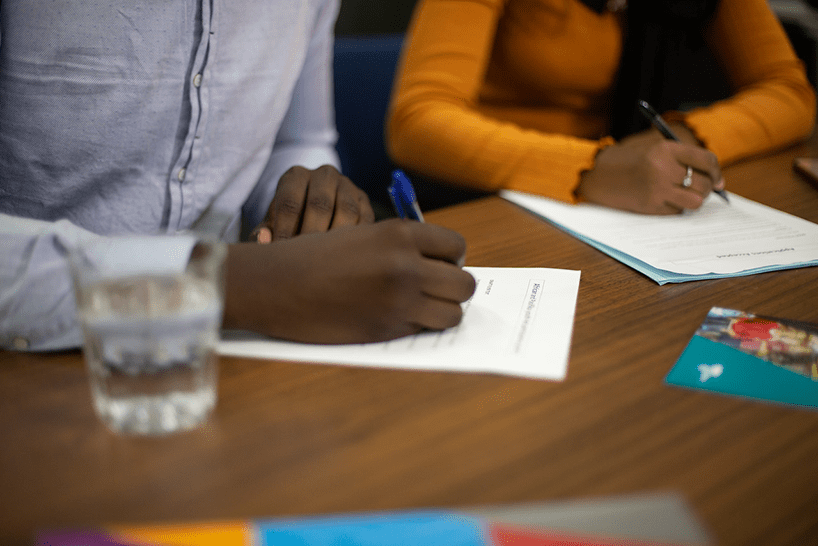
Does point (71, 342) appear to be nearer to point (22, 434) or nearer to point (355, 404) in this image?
point (22, 434)

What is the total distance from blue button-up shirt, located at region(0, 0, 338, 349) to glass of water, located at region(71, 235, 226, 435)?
129mm

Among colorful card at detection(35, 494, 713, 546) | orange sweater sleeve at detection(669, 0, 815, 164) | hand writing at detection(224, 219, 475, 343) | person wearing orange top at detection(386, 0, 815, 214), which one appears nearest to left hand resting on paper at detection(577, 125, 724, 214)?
person wearing orange top at detection(386, 0, 815, 214)

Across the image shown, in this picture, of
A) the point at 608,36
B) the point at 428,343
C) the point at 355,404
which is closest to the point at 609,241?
the point at 428,343

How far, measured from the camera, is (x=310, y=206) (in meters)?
0.70

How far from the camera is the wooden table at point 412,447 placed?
1.13 feet

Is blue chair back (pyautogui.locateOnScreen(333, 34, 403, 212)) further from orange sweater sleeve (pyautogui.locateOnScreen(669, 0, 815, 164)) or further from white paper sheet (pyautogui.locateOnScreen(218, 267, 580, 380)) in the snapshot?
white paper sheet (pyautogui.locateOnScreen(218, 267, 580, 380))

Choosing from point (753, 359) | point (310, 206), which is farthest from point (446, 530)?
point (310, 206)

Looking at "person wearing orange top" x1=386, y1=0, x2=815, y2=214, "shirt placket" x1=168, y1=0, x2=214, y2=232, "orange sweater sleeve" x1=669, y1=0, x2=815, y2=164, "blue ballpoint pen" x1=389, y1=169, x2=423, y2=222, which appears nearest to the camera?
"blue ballpoint pen" x1=389, y1=169, x2=423, y2=222

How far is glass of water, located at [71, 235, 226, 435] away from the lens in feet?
1.30

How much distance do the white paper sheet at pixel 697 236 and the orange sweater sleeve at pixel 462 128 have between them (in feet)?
0.15

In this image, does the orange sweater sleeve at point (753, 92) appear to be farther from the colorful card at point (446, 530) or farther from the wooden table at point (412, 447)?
the colorful card at point (446, 530)

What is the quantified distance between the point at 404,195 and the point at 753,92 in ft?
3.14

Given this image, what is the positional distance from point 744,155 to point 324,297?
918 millimetres

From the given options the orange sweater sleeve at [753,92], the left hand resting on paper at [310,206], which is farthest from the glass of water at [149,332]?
the orange sweater sleeve at [753,92]
